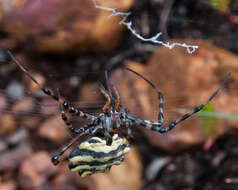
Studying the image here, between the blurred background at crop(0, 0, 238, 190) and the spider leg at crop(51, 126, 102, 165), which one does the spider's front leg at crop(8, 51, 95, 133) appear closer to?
the spider leg at crop(51, 126, 102, 165)

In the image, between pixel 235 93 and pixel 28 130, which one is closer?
pixel 235 93

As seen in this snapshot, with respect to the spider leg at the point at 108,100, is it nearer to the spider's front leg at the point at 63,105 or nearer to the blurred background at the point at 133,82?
the spider's front leg at the point at 63,105

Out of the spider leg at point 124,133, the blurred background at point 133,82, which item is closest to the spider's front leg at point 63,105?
the spider leg at point 124,133

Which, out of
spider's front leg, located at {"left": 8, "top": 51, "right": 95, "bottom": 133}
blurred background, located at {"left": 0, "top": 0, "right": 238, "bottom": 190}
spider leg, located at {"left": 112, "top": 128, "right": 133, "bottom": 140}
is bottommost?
blurred background, located at {"left": 0, "top": 0, "right": 238, "bottom": 190}

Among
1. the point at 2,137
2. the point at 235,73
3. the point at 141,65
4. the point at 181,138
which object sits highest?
the point at 235,73

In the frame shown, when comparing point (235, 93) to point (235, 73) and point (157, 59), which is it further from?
point (157, 59)

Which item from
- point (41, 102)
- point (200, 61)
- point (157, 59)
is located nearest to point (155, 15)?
point (157, 59)

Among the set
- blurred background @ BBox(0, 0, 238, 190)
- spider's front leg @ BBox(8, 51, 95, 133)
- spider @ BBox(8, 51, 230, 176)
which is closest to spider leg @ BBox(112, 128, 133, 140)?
spider @ BBox(8, 51, 230, 176)
